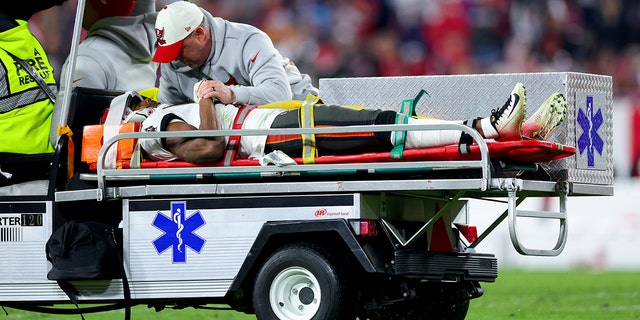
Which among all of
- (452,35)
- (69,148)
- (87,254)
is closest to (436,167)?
(87,254)

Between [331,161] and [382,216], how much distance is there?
1.31ft

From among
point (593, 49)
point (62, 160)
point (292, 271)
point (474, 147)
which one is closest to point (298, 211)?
point (292, 271)

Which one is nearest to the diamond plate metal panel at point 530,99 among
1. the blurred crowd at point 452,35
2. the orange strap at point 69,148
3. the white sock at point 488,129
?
the white sock at point 488,129

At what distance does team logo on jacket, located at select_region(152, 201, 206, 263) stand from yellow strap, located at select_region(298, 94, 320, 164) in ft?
2.15

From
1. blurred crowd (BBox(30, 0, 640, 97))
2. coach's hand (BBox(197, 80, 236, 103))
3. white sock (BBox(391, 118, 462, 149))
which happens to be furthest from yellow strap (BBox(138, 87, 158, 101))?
blurred crowd (BBox(30, 0, 640, 97))

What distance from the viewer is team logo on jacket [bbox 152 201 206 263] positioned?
23.0 feet

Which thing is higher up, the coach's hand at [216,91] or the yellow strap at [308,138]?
the coach's hand at [216,91]

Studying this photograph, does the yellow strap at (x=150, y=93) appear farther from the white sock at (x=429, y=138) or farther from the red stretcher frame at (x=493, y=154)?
the white sock at (x=429, y=138)

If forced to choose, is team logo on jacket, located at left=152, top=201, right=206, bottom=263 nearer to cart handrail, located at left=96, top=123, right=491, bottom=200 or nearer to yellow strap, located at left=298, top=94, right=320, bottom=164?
cart handrail, located at left=96, top=123, right=491, bottom=200

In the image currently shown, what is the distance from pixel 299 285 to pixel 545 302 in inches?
177

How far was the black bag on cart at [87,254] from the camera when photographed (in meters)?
7.15

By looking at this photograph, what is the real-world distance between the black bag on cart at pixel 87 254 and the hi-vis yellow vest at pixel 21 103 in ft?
2.24

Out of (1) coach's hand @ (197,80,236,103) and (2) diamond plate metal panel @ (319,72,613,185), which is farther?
(1) coach's hand @ (197,80,236,103)

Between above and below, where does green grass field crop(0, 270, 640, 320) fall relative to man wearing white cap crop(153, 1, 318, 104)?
below
